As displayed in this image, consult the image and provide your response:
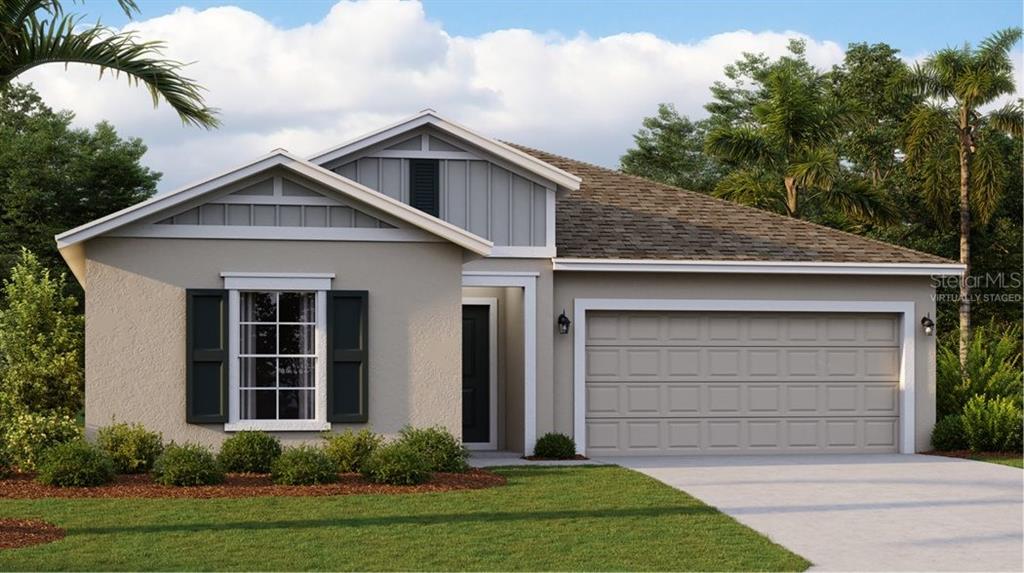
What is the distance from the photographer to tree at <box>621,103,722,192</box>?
5122 centimetres

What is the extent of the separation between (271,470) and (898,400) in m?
9.58

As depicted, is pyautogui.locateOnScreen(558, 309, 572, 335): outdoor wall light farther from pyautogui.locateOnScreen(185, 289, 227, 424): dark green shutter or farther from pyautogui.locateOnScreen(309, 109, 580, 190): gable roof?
pyautogui.locateOnScreen(185, 289, 227, 424): dark green shutter

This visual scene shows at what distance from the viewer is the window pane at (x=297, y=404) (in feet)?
48.8

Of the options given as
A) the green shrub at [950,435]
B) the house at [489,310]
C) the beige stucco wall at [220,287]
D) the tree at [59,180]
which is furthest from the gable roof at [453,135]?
the tree at [59,180]

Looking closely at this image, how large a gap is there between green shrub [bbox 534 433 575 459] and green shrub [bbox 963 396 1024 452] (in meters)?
5.89

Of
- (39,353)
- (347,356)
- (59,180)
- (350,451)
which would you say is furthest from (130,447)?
(59,180)

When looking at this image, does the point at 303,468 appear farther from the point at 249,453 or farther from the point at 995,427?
the point at 995,427

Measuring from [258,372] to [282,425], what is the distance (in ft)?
2.23

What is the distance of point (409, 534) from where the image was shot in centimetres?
1049

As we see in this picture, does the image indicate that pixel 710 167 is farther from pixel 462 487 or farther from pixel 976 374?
pixel 462 487

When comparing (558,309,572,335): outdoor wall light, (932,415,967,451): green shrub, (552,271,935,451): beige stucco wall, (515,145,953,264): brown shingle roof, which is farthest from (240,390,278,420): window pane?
(932,415,967,451): green shrub

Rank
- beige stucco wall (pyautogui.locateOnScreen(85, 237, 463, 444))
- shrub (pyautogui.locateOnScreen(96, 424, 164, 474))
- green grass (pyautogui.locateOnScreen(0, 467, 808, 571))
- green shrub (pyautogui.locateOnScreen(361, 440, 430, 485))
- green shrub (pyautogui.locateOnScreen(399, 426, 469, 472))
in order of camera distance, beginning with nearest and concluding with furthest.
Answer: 1. green grass (pyautogui.locateOnScreen(0, 467, 808, 571))
2. green shrub (pyautogui.locateOnScreen(361, 440, 430, 485))
3. shrub (pyautogui.locateOnScreen(96, 424, 164, 474))
4. green shrub (pyautogui.locateOnScreen(399, 426, 469, 472))
5. beige stucco wall (pyautogui.locateOnScreen(85, 237, 463, 444))

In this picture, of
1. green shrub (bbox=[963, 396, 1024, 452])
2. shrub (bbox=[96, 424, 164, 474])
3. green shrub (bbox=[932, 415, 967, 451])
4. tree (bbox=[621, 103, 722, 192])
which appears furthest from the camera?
tree (bbox=[621, 103, 722, 192])

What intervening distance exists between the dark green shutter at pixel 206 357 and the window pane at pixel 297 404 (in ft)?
2.30
